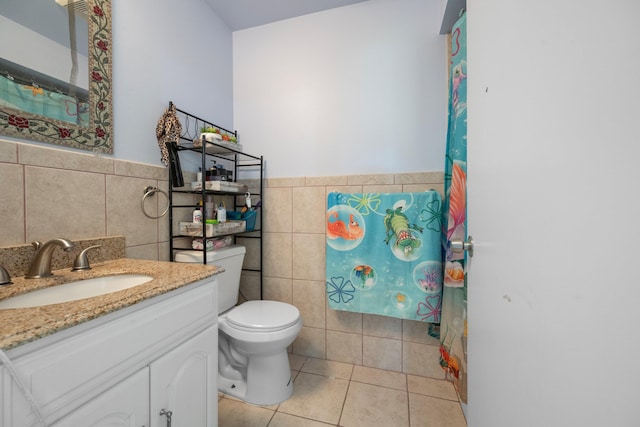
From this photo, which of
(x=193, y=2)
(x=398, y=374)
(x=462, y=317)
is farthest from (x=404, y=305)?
Result: (x=193, y=2)

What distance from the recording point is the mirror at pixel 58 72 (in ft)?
2.68

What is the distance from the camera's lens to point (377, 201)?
148 cm

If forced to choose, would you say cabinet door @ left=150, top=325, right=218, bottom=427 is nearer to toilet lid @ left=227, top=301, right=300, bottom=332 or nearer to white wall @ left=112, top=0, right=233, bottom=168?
toilet lid @ left=227, top=301, right=300, bottom=332

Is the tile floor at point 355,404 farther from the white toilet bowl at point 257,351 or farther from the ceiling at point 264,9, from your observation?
the ceiling at point 264,9

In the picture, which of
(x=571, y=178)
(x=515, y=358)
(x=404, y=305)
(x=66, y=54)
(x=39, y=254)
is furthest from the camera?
(x=404, y=305)

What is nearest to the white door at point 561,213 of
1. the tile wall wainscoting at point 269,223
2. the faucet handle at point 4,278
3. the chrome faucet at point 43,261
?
the tile wall wainscoting at point 269,223

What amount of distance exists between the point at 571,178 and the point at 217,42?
82.4 inches

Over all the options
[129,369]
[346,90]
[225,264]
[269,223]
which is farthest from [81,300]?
[346,90]

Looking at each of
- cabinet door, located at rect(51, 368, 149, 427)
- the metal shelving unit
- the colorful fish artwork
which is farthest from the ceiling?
cabinet door, located at rect(51, 368, 149, 427)

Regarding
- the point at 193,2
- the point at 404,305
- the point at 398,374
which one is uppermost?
the point at 193,2

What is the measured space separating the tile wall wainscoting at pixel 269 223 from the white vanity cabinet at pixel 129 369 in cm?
59

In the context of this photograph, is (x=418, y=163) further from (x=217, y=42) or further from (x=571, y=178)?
(x=217, y=42)

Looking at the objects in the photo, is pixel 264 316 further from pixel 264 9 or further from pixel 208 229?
pixel 264 9

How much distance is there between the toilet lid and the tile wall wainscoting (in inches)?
12.6
